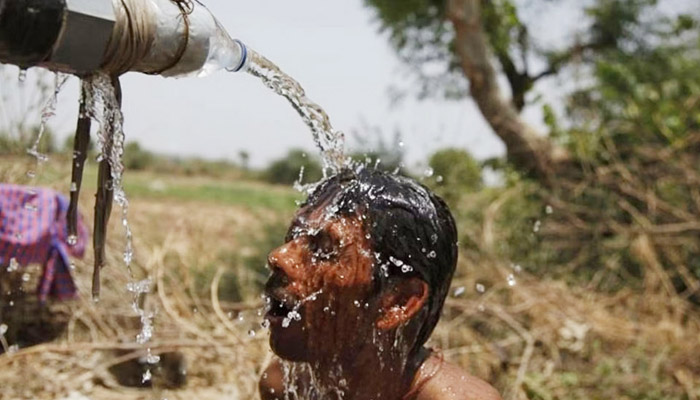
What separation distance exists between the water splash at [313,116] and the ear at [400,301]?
374 mm

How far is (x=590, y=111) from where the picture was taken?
901cm

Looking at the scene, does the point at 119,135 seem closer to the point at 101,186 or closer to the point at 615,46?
the point at 101,186

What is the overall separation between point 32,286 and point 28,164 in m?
0.74

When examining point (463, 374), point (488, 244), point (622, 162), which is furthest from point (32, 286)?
point (622, 162)

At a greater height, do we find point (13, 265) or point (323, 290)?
point (323, 290)

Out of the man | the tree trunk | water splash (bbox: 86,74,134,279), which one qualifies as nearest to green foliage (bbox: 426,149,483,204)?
the tree trunk

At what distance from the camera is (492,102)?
920cm

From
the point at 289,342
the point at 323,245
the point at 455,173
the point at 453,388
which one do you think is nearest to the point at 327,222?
the point at 323,245

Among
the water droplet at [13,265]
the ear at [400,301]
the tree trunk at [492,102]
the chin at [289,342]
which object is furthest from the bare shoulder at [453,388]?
the tree trunk at [492,102]

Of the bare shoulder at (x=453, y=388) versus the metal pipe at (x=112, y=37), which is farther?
the bare shoulder at (x=453, y=388)

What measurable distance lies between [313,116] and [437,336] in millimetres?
2830

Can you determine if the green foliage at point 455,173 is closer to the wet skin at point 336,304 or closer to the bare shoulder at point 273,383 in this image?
the bare shoulder at point 273,383

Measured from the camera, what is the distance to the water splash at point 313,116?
2.06 metres

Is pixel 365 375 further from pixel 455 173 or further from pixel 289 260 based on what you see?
pixel 455 173
